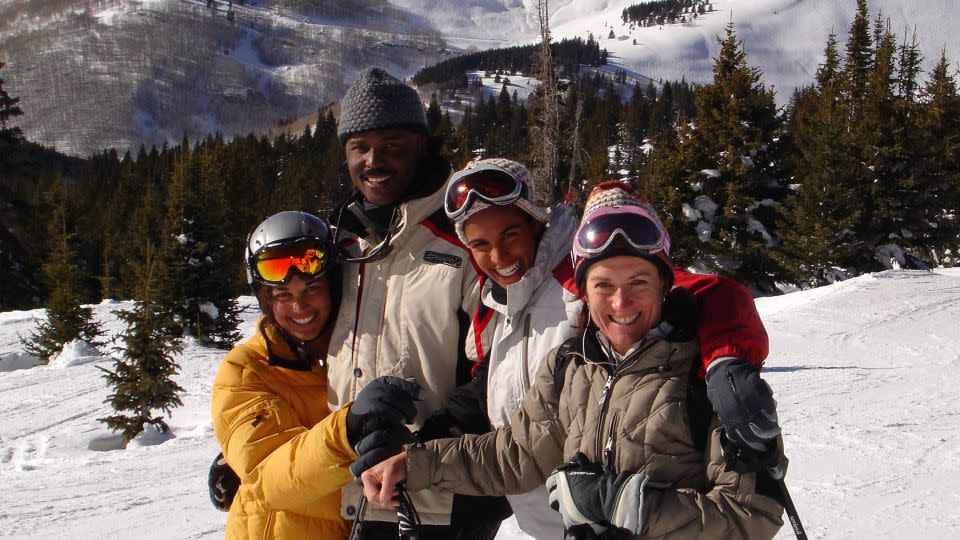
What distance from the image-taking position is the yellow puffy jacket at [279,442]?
84.4 inches

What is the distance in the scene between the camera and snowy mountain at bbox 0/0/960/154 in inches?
5128

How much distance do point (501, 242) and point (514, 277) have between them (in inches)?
5.0

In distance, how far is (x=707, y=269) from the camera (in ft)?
67.0

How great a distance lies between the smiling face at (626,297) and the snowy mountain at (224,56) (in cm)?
13570

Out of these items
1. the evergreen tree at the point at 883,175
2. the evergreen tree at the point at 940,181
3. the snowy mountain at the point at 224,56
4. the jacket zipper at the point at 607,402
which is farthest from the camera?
the snowy mountain at the point at 224,56

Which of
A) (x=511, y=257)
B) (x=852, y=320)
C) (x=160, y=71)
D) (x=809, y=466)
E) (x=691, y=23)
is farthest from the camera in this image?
(x=691, y=23)

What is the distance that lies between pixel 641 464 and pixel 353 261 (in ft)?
4.08

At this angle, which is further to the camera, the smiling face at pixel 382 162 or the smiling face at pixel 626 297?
the smiling face at pixel 382 162

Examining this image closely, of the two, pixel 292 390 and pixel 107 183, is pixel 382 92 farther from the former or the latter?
pixel 107 183

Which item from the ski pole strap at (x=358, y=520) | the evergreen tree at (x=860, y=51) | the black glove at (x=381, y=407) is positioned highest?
the evergreen tree at (x=860, y=51)

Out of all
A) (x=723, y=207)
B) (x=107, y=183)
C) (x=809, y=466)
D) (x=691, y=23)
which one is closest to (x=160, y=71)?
(x=107, y=183)

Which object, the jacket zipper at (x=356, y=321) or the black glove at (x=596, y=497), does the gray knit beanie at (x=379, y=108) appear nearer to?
the jacket zipper at (x=356, y=321)

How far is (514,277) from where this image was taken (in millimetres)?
2213

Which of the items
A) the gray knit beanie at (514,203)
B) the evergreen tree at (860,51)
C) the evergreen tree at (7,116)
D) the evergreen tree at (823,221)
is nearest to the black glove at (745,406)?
the gray knit beanie at (514,203)
